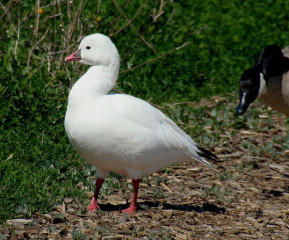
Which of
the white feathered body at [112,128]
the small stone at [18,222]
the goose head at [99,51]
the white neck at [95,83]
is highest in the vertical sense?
the goose head at [99,51]

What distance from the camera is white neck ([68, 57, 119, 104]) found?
→ 498 centimetres

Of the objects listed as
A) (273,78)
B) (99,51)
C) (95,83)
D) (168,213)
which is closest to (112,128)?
(95,83)

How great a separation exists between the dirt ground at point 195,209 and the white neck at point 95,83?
1028 millimetres

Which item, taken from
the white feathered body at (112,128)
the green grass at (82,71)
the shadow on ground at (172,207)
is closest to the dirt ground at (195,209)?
the shadow on ground at (172,207)

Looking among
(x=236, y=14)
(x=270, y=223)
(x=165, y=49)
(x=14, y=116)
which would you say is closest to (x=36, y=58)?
(x=14, y=116)

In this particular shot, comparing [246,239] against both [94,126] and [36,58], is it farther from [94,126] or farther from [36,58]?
[36,58]

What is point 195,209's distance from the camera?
5500 millimetres

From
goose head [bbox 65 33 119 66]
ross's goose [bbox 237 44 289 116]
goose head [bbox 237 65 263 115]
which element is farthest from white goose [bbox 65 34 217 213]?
ross's goose [bbox 237 44 289 116]

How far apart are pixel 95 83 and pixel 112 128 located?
1.59 feet

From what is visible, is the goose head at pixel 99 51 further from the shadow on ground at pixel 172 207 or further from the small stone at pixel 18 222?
the small stone at pixel 18 222

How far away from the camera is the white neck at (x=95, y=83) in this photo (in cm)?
498

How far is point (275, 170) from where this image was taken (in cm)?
659

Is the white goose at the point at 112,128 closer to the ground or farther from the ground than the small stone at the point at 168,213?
farther from the ground

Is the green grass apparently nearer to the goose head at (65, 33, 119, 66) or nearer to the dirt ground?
the dirt ground
